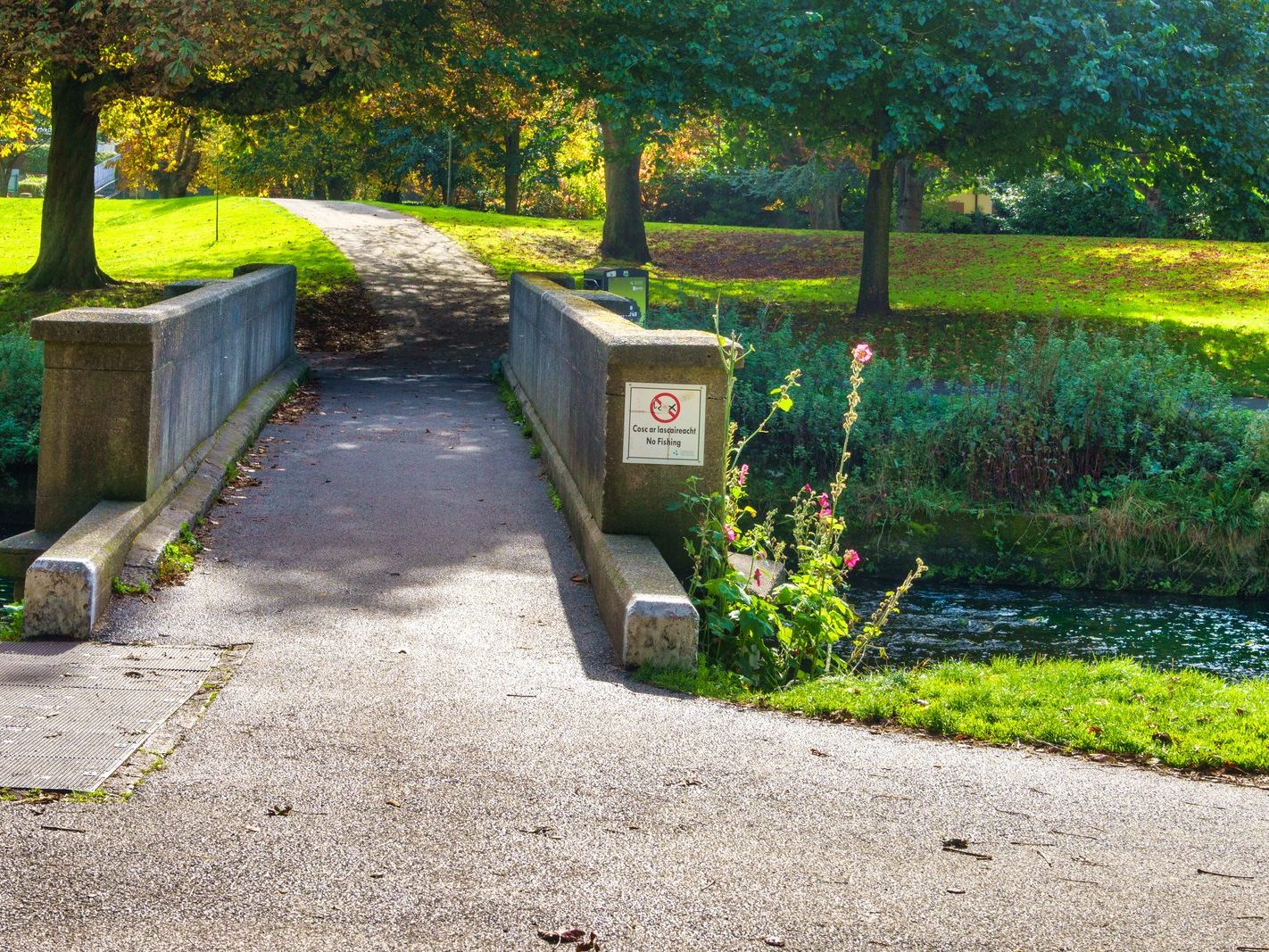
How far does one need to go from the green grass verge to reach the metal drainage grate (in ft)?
7.16

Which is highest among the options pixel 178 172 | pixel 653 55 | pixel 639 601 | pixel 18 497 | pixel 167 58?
pixel 178 172

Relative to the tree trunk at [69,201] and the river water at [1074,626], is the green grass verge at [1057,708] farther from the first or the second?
the tree trunk at [69,201]

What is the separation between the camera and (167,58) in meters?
19.0

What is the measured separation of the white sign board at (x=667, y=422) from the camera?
8.38 metres

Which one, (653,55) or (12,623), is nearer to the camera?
(12,623)

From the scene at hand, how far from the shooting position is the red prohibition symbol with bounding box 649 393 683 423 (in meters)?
8.38

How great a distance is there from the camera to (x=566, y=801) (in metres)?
5.12

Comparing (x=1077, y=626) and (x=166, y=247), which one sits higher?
(x=166, y=247)

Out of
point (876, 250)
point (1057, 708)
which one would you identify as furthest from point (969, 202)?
point (1057, 708)

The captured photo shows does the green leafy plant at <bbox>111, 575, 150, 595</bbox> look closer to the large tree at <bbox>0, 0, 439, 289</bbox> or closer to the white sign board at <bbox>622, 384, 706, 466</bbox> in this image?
the white sign board at <bbox>622, 384, 706, 466</bbox>

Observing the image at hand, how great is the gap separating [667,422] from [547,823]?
12.6 feet

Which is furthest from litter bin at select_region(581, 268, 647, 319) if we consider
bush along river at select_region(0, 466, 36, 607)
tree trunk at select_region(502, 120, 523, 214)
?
tree trunk at select_region(502, 120, 523, 214)

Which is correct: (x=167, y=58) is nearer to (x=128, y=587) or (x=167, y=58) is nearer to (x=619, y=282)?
(x=619, y=282)

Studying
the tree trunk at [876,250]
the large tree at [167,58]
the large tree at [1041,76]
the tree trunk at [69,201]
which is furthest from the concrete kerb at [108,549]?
the tree trunk at [876,250]
